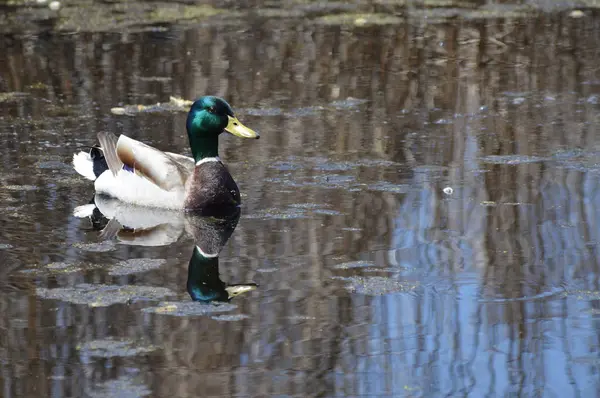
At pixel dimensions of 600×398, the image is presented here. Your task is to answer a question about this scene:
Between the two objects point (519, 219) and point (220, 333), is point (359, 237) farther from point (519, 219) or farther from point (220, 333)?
point (220, 333)

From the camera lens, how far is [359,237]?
649cm

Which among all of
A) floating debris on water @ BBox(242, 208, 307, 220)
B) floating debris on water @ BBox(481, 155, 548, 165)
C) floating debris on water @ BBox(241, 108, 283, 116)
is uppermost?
floating debris on water @ BBox(241, 108, 283, 116)

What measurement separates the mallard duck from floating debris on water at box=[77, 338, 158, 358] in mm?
2421

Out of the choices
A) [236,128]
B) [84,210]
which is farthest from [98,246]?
[236,128]

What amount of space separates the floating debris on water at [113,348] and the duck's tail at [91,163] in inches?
126

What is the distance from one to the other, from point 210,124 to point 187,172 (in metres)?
0.35

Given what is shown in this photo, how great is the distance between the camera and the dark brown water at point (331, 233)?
15.5ft

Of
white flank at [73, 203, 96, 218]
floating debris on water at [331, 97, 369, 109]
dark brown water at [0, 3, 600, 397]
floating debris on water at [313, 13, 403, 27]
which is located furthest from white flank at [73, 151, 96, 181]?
floating debris on water at [313, 13, 403, 27]

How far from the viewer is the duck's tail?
8.09 m

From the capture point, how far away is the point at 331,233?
658 centimetres

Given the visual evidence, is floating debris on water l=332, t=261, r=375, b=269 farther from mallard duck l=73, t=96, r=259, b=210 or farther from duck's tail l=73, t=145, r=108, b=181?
duck's tail l=73, t=145, r=108, b=181

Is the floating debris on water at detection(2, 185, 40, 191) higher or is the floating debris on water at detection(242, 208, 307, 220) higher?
the floating debris on water at detection(2, 185, 40, 191)

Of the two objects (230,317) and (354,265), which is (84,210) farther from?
(230,317)

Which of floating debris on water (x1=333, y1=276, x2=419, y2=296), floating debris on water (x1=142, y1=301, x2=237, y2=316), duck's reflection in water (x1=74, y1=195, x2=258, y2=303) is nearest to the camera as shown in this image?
floating debris on water (x1=142, y1=301, x2=237, y2=316)
